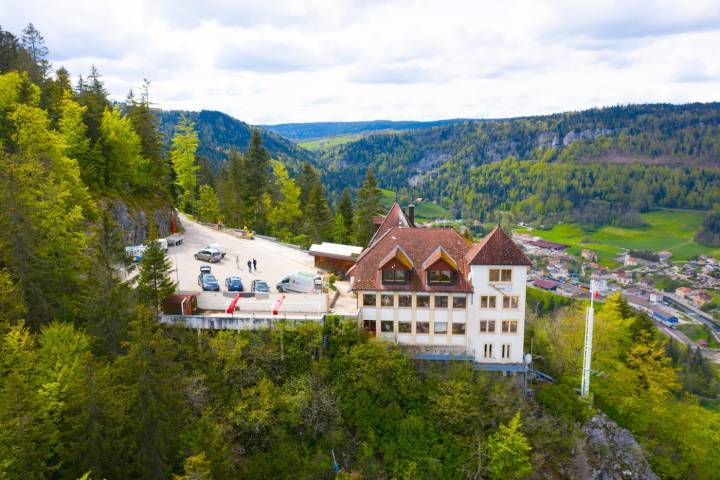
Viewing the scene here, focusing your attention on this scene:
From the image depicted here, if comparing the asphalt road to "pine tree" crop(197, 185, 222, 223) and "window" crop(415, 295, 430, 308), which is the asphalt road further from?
"pine tree" crop(197, 185, 222, 223)

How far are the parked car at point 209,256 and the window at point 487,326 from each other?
98.6ft

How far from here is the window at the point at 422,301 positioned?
42625 millimetres

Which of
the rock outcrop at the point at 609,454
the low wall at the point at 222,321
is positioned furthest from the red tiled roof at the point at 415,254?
the rock outcrop at the point at 609,454

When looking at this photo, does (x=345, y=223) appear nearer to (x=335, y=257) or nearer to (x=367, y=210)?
(x=367, y=210)

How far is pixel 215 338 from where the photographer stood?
127 ft

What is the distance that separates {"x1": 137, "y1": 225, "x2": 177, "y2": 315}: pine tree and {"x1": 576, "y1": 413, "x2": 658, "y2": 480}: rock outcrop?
34.6 m

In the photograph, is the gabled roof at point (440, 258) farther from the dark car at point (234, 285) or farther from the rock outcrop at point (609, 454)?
the rock outcrop at point (609, 454)

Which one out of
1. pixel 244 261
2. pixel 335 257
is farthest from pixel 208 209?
pixel 335 257

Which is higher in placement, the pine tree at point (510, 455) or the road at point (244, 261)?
the road at point (244, 261)


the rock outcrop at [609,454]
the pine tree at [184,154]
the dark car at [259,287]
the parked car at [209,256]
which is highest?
the pine tree at [184,154]

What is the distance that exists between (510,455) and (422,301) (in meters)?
13.0

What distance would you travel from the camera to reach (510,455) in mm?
36375

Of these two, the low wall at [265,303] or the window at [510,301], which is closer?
the window at [510,301]

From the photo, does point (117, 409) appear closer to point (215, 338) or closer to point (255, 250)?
point (215, 338)
